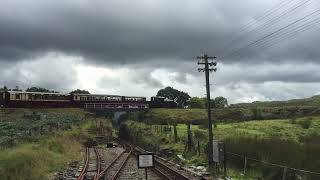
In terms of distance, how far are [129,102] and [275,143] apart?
81.8 m

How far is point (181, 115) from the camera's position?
4050 inches

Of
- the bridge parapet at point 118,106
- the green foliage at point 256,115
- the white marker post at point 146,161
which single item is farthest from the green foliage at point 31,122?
the green foliage at point 256,115

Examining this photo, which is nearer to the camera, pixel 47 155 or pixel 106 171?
pixel 106 171

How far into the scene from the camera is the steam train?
80.6 meters

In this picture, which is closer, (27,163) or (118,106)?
(27,163)

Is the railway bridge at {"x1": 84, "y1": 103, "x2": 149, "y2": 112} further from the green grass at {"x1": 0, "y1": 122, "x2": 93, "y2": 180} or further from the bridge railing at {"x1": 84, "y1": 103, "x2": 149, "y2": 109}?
the green grass at {"x1": 0, "y1": 122, "x2": 93, "y2": 180}

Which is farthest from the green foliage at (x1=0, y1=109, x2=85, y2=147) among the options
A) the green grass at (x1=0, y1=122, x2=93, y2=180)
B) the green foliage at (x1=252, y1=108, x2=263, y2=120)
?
the green foliage at (x1=252, y1=108, x2=263, y2=120)

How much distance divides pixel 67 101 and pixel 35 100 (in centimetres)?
908

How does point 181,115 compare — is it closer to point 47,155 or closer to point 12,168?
point 47,155

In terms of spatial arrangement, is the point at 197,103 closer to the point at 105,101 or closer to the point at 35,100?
the point at 105,101

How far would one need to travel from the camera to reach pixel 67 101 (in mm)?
92250

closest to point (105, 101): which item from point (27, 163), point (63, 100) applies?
point (63, 100)

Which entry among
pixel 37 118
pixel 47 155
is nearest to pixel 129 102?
pixel 37 118

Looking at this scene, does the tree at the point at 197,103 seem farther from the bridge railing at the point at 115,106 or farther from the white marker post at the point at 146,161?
the white marker post at the point at 146,161
